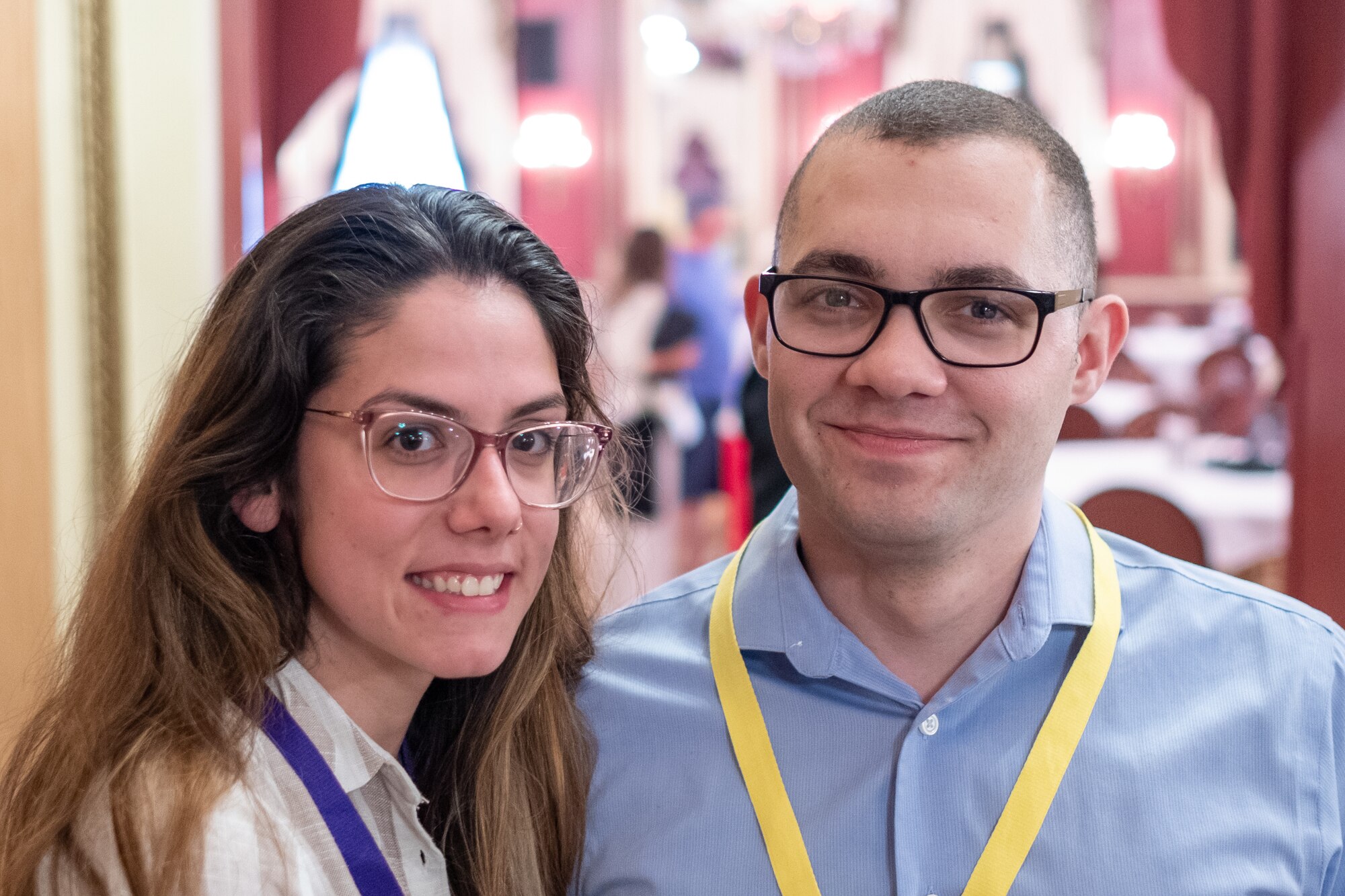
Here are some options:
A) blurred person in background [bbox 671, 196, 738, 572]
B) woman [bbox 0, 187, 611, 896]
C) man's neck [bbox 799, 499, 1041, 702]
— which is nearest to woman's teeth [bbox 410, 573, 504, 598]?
woman [bbox 0, 187, 611, 896]

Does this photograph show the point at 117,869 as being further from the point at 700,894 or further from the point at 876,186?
the point at 876,186

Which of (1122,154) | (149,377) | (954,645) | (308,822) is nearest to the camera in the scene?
(308,822)

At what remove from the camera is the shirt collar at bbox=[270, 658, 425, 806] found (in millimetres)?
1234

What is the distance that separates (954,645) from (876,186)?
57 cm

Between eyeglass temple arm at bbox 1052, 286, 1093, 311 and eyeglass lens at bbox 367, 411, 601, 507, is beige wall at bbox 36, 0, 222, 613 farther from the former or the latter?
eyeglass temple arm at bbox 1052, 286, 1093, 311

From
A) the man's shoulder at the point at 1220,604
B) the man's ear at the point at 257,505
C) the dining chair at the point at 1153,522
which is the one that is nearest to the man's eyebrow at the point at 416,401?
the man's ear at the point at 257,505

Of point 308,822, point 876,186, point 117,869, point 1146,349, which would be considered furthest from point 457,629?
point 1146,349

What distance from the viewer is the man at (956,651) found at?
1318 millimetres

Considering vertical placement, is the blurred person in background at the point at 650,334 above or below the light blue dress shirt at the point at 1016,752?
above

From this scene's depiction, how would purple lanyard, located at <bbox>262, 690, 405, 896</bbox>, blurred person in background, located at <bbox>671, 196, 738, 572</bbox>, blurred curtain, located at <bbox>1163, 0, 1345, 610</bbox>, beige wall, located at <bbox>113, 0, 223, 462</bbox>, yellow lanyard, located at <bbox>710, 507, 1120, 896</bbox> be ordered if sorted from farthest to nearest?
blurred person in background, located at <bbox>671, 196, 738, 572</bbox> → blurred curtain, located at <bbox>1163, 0, 1345, 610</bbox> → beige wall, located at <bbox>113, 0, 223, 462</bbox> → yellow lanyard, located at <bbox>710, 507, 1120, 896</bbox> → purple lanyard, located at <bbox>262, 690, 405, 896</bbox>

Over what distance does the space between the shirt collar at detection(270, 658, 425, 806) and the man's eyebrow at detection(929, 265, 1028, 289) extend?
806 millimetres

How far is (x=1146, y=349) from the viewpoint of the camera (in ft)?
26.9

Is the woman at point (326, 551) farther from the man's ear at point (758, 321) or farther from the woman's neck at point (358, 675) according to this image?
the man's ear at point (758, 321)

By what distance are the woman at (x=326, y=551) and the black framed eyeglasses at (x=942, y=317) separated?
0.94ft
